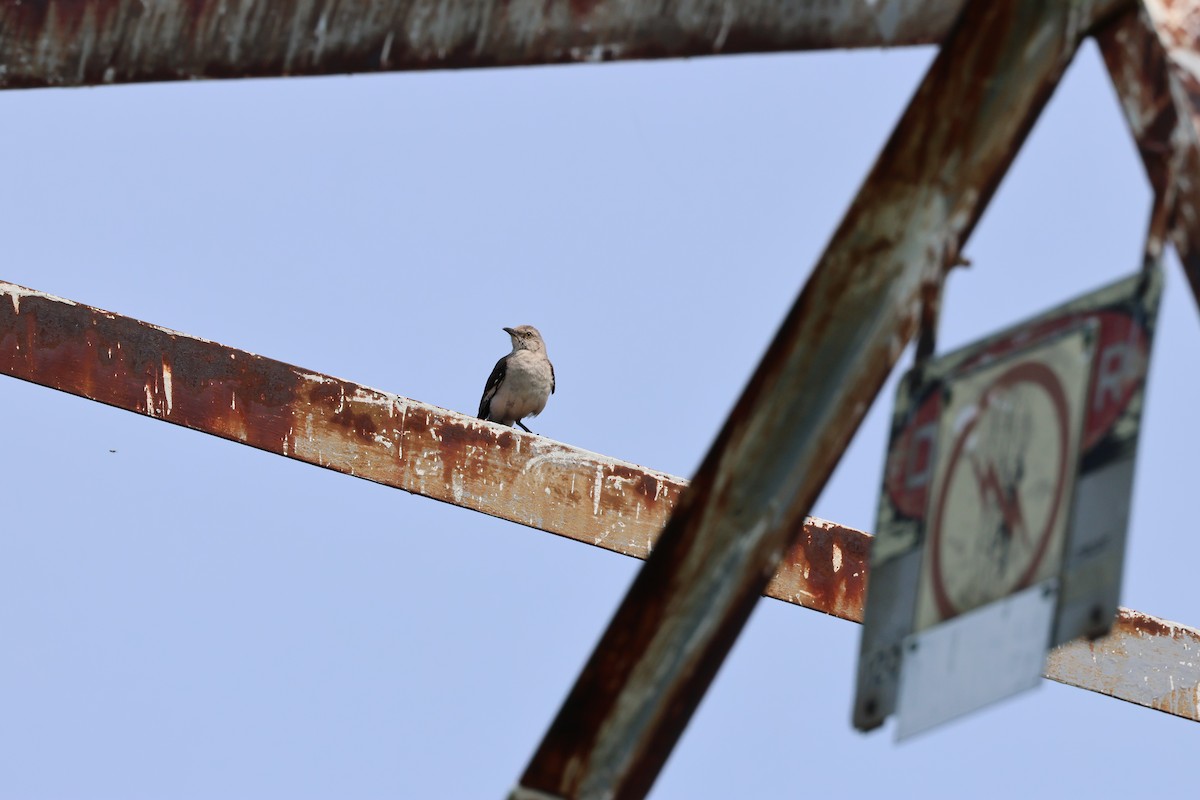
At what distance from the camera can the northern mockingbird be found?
14555 millimetres

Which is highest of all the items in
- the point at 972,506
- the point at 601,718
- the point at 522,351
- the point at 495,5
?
the point at 522,351

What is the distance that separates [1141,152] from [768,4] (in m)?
0.58

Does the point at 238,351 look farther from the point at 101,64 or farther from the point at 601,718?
the point at 601,718

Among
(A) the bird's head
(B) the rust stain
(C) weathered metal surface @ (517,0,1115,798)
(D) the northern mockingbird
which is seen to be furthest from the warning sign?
(A) the bird's head

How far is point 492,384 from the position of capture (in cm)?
1476

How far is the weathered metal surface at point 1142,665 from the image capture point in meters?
6.60

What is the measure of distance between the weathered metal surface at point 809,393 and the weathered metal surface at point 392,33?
7.8 inches

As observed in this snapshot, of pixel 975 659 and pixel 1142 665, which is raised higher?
pixel 1142 665

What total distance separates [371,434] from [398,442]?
0.09m

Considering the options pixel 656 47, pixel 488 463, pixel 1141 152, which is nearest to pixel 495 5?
pixel 656 47

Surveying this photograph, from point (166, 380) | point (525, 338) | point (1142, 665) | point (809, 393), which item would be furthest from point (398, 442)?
point (525, 338)

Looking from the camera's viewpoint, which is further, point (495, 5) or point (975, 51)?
point (495, 5)

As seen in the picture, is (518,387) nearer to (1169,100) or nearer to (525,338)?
(525,338)

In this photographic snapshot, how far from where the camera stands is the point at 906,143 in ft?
8.50
